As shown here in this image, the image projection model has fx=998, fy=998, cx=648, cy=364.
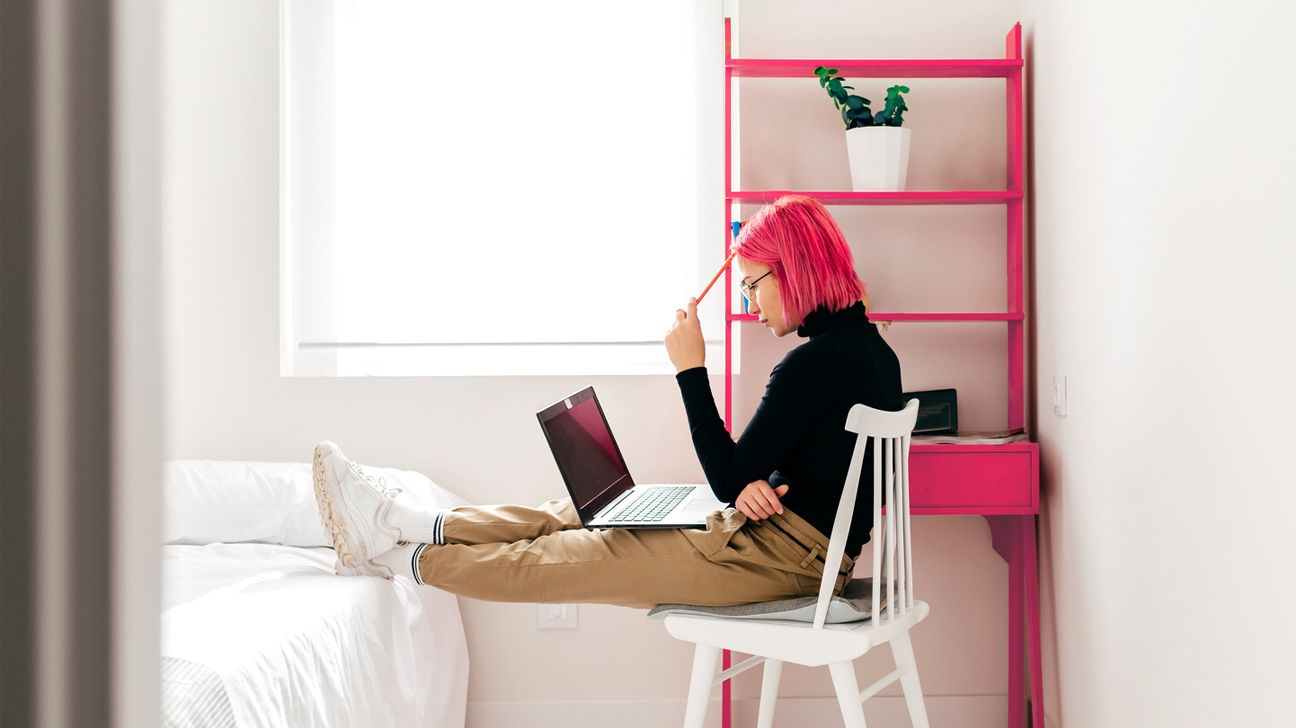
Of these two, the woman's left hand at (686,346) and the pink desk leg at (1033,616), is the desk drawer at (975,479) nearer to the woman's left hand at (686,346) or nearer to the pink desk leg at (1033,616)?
the pink desk leg at (1033,616)

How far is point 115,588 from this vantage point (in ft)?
0.84

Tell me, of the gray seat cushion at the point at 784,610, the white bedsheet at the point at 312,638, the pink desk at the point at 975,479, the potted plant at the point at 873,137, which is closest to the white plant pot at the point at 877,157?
the potted plant at the point at 873,137

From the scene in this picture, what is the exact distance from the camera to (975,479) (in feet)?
7.22

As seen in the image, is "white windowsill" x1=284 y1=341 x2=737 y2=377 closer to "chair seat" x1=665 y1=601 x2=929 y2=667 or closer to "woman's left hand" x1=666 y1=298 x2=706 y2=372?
"woman's left hand" x1=666 y1=298 x2=706 y2=372

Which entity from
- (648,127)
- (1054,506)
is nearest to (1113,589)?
(1054,506)

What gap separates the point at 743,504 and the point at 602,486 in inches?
16.5

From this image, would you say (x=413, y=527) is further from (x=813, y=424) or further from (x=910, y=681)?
(x=910, y=681)

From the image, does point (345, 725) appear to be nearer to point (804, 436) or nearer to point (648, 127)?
point (804, 436)

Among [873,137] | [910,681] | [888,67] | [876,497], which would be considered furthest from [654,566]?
[888,67]

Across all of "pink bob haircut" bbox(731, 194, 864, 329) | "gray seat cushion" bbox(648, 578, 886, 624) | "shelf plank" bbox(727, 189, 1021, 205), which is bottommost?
"gray seat cushion" bbox(648, 578, 886, 624)

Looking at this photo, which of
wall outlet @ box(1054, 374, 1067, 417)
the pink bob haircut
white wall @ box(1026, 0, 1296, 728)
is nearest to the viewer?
white wall @ box(1026, 0, 1296, 728)

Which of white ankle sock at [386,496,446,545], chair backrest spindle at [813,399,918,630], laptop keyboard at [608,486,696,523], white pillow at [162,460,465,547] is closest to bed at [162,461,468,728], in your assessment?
white pillow at [162,460,465,547]

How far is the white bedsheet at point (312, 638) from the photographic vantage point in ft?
4.62

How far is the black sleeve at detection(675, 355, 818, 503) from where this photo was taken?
1.71 metres
